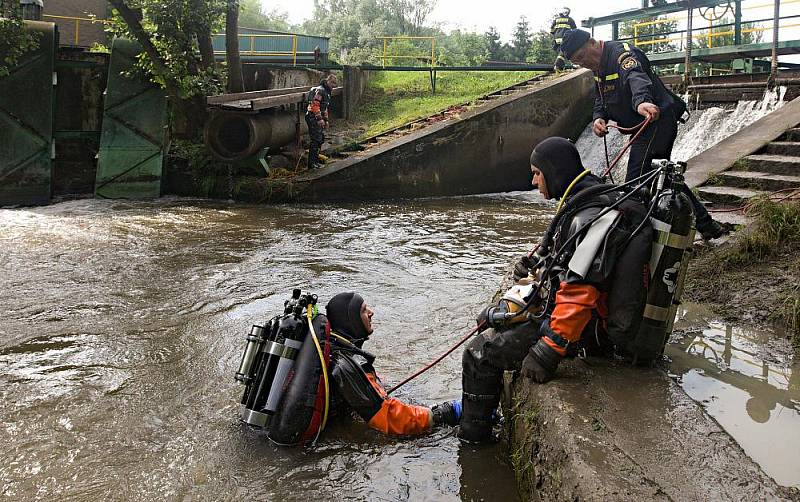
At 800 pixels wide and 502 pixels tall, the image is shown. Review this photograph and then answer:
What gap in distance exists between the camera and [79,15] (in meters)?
26.7

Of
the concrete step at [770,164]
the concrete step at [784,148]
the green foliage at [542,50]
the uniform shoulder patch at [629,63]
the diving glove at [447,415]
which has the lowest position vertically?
the diving glove at [447,415]

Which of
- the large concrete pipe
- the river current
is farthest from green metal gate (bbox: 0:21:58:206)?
the large concrete pipe

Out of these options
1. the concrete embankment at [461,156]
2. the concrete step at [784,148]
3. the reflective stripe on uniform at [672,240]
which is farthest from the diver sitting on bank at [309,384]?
the concrete embankment at [461,156]

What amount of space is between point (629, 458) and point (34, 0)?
14039mm

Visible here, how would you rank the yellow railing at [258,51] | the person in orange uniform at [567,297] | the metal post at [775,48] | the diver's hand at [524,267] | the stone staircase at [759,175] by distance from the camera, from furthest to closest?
1. the yellow railing at [258,51]
2. the metal post at [775,48]
3. the stone staircase at [759,175]
4. the diver's hand at [524,267]
5. the person in orange uniform at [567,297]

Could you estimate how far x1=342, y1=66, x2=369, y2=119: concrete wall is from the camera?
16.1 metres

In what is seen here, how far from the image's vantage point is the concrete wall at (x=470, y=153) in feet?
41.0

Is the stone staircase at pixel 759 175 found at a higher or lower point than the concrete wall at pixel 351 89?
lower

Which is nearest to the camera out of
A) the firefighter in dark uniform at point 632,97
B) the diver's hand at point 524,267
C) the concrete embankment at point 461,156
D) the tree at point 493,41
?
the diver's hand at point 524,267

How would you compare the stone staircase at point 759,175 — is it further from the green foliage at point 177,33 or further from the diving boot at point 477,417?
the green foliage at point 177,33

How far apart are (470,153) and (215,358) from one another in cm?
986

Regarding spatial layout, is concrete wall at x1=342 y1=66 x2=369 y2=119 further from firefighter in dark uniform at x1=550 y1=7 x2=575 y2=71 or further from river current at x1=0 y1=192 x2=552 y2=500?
firefighter in dark uniform at x1=550 y1=7 x2=575 y2=71

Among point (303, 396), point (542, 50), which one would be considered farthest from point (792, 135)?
point (542, 50)

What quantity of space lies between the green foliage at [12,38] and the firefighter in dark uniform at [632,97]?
10.7 metres
